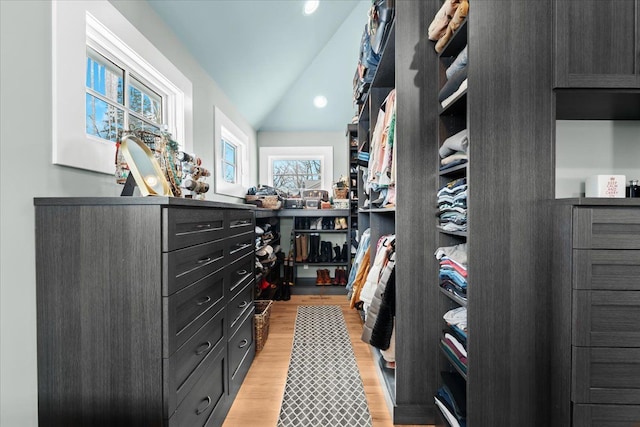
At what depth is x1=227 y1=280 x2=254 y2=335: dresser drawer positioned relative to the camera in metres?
1.56

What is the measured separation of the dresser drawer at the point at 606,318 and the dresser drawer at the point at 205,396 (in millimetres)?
1271

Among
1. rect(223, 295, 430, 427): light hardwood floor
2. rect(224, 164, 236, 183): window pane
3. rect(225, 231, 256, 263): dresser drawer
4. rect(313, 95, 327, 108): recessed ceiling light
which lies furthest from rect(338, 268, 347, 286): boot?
rect(313, 95, 327, 108): recessed ceiling light

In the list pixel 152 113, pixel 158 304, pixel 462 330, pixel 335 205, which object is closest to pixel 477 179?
pixel 462 330

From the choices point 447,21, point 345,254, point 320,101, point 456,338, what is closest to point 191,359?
point 456,338

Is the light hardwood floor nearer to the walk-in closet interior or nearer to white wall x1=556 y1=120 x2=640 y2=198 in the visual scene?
the walk-in closet interior

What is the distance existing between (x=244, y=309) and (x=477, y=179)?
4.76 ft

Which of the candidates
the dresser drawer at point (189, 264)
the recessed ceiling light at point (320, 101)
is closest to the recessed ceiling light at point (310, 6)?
the recessed ceiling light at point (320, 101)

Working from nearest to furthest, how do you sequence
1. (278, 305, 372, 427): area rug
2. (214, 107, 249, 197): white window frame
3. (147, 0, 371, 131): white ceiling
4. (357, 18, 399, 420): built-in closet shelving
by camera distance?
(278, 305, 372, 427): area rug
(357, 18, 399, 420): built-in closet shelving
(147, 0, 371, 131): white ceiling
(214, 107, 249, 197): white window frame

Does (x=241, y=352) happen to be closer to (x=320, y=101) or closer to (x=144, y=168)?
(x=144, y=168)

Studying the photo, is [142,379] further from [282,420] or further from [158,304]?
[282,420]

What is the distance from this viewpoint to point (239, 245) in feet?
5.72

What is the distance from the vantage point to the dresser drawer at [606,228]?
94cm

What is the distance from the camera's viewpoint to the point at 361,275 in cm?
233

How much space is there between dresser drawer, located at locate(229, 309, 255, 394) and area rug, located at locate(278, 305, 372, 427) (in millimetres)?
271
